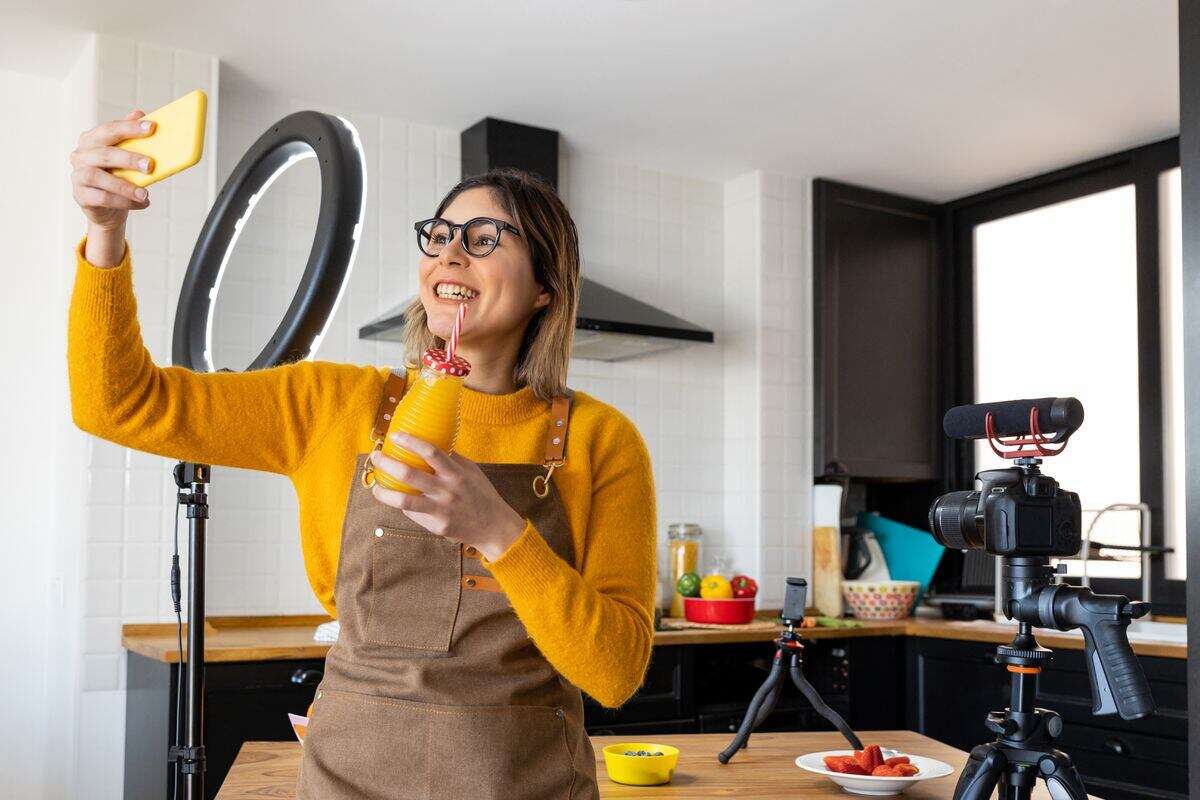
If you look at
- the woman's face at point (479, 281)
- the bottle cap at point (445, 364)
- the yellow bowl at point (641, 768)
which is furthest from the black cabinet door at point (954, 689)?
the bottle cap at point (445, 364)

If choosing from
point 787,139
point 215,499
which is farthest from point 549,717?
point 787,139

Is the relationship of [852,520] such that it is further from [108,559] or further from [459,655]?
[459,655]

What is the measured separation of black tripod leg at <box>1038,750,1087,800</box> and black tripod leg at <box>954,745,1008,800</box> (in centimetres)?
5

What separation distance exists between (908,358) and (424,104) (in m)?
2.22

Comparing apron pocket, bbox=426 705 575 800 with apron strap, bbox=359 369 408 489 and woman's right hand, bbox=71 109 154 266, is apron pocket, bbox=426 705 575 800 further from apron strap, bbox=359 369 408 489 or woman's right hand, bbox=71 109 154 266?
woman's right hand, bbox=71 109 154 266

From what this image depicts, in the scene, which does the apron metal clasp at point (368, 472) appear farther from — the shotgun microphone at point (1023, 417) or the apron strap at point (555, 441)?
the shotgun microphone at point (1023, 417)

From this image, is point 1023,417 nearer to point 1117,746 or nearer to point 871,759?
point 871,759

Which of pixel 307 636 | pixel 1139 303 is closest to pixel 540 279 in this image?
pixel 307 636

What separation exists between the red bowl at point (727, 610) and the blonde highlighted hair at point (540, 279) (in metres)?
2.65

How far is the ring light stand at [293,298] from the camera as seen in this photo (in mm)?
1354

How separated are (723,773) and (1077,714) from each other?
2158 mm

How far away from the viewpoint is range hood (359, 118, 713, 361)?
3799mm

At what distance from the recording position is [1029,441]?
4.60ft

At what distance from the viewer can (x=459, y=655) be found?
4.05ft
